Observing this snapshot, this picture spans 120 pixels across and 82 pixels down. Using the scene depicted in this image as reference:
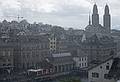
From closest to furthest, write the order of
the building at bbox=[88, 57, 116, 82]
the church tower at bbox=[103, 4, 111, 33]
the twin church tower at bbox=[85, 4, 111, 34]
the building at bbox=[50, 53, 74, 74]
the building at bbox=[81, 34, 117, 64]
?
1. the building at bbox=[88, 57, 116, 82]
2. the building at bbox=[50, 53, 74, 74]
3. the building at bbox=[81, 34, 117, 64]
4. the twin church tower at bbox=[85, 4, 111, 34]
5. the church tower at bbox=[103, 4, 111, 33]

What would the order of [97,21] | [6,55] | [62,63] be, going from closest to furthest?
1. [6,55]
2. [62,63]
3. [97,21]

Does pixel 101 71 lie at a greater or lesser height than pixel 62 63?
greater

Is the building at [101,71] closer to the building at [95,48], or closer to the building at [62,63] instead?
the building at [62,63]

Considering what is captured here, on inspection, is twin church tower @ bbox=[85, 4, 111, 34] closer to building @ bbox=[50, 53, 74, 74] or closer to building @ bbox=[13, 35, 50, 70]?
building @ bbox=[13, 35, 50, 70]

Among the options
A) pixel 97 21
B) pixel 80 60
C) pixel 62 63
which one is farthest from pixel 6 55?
pixel 97 21

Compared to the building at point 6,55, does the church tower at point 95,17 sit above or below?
above

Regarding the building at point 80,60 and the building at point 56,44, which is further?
the building at point 56,44

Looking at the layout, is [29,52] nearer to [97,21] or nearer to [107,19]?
[97,21]

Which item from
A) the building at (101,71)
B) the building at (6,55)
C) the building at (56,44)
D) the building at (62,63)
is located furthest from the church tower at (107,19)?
the building at (101,71)

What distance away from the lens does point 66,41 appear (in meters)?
49.5

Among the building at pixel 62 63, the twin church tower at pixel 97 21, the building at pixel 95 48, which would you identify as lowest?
the building at pixel 62 63

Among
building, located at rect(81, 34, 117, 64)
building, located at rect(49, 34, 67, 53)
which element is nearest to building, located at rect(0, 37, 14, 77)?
building, located at rect(49, 34, 67, 53)

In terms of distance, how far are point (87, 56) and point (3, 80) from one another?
56.0 feet

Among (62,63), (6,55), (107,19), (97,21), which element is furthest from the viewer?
(107,19)
